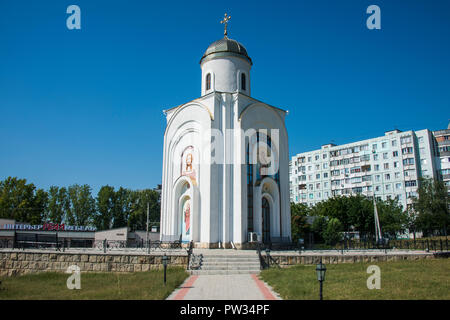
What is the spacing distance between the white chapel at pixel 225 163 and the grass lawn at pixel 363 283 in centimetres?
805

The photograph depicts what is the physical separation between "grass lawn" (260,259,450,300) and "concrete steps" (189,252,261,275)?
146cm

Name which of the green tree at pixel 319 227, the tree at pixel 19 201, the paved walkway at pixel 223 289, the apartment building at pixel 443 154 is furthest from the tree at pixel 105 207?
the apartment building at pixel 443 154

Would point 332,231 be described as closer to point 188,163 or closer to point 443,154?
point 188,163

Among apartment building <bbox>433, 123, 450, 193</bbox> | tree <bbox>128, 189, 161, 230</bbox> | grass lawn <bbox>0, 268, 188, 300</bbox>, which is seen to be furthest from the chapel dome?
apartment building <bbox>433, 123, 450, 193</bbox>

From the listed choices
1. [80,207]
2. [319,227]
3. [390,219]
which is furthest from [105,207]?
[390,219]

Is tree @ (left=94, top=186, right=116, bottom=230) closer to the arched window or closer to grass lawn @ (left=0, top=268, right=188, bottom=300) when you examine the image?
the arched window

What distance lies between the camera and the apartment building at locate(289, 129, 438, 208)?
176 feet

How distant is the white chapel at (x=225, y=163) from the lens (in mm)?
20906

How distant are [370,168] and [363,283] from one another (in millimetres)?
52703

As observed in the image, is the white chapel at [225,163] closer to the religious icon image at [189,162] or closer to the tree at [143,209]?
the religious icon image at [189,162]

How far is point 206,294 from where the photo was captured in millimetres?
9273

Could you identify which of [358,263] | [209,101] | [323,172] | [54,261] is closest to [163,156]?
[209,101]
